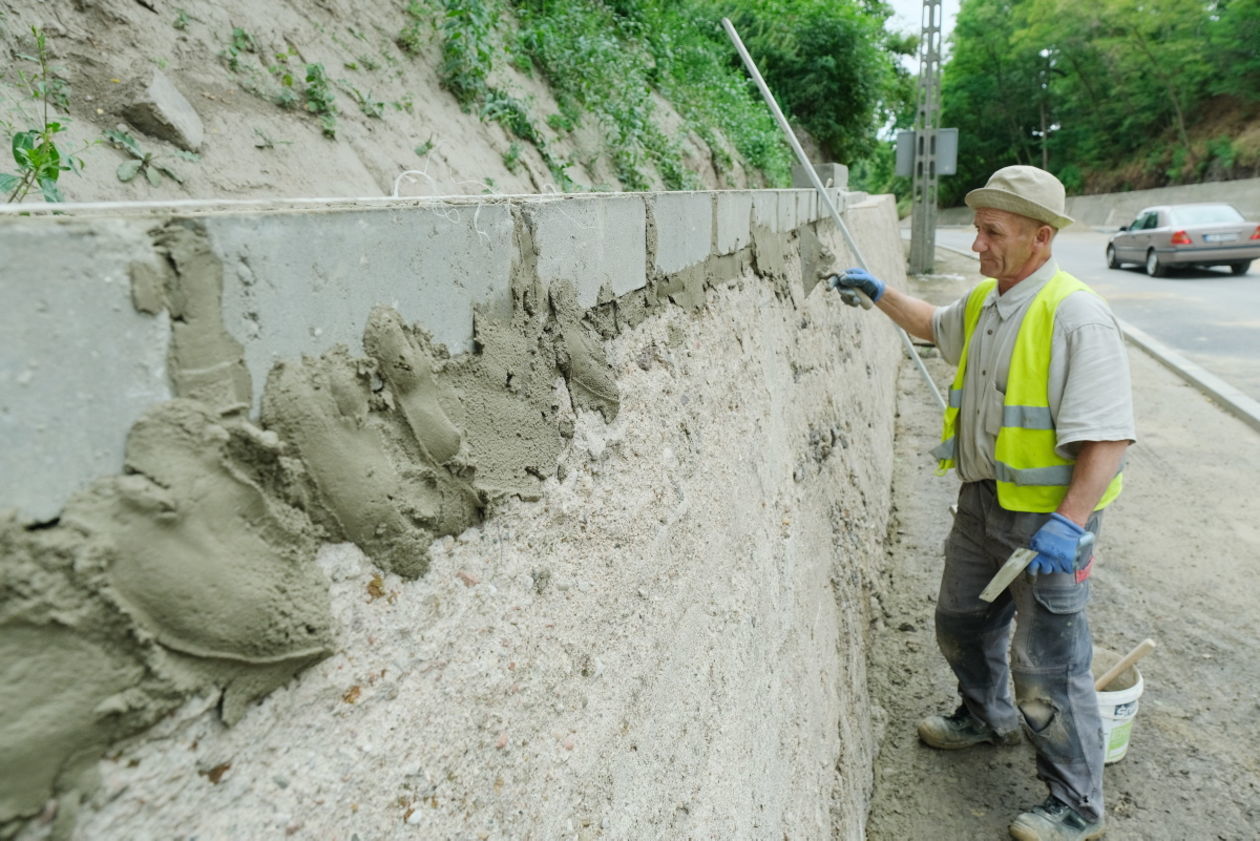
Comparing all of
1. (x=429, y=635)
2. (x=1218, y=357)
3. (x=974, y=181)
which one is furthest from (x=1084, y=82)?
(x=429, y=635)

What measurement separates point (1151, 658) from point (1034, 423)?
217 centimetres

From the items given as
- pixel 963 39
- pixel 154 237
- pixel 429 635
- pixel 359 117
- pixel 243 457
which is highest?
pixel 963 39

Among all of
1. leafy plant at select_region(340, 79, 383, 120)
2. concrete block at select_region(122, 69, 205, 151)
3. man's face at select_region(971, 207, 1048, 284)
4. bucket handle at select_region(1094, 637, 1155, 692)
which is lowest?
bucket handle at select_region(1094, 637, 1155, 692)

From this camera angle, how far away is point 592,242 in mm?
1697

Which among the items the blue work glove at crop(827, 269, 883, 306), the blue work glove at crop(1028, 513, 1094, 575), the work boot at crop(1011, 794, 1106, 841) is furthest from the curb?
the blue work glove at crop(1028, 513, 1094, 575)

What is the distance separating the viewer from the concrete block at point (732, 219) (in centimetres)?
259

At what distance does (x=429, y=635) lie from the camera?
1.12m

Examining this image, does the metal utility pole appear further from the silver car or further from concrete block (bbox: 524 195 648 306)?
concrete block (bbox: 524 195 648 306)

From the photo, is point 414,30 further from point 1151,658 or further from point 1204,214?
point 1204,214

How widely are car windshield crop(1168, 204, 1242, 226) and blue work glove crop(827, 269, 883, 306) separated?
14378 mm

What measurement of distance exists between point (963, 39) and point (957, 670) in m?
54.1

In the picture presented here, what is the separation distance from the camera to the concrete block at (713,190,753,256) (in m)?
2.59

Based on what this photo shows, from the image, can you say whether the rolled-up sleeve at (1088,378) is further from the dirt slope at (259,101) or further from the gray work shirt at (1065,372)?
the dirt slope at (259,101)

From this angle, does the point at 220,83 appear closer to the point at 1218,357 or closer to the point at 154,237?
the point at 154,237
